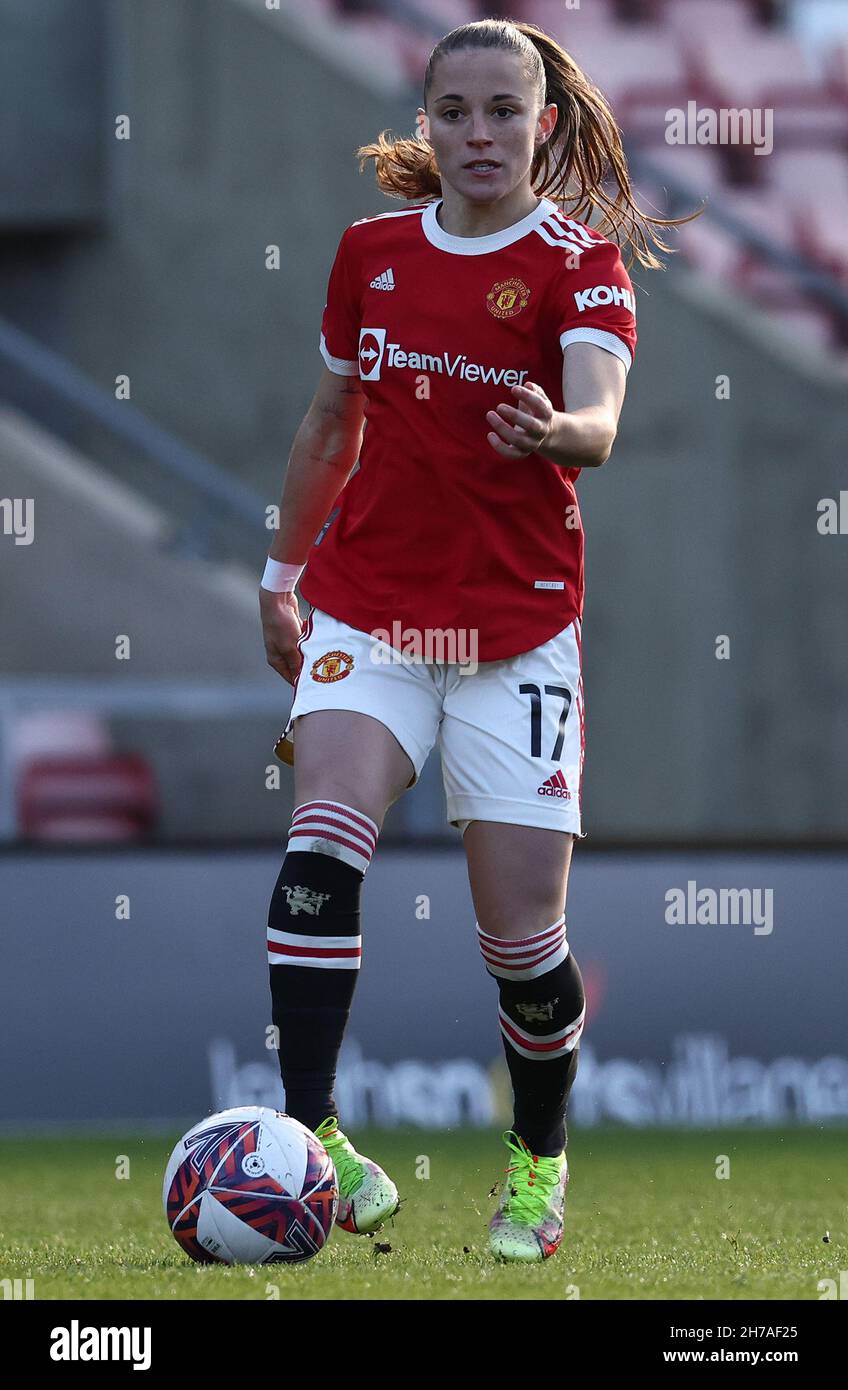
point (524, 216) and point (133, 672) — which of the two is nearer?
point (524, 216)

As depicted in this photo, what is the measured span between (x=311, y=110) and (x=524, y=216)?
23.9ft

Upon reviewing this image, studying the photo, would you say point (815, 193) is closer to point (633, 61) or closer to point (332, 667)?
point (633, 61)

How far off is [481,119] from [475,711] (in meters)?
0.98

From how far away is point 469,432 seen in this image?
136 inches

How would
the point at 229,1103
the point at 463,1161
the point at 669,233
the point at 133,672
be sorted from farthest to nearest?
the point at 669,233
the point at 133,672
the point at 229,1103
the point at 463,1161

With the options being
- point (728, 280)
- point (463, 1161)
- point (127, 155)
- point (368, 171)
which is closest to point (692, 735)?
point (728, 280)

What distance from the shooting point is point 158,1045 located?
6.40m

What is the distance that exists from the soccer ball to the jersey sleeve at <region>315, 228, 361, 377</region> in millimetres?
1340

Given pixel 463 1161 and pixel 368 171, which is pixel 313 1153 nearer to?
pixel 463 1161

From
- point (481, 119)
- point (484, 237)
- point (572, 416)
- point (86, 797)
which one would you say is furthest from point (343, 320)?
point (86, 797)

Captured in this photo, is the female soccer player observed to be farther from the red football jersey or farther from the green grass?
the green grass

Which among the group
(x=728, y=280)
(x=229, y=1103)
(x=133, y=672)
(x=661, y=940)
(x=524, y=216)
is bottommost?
(x=229, y=1103)

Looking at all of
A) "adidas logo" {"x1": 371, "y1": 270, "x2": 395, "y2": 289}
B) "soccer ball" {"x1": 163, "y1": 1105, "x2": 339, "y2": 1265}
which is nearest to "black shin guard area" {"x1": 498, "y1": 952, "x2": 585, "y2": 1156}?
"soccer ball" {"x1": 163, "y1": 1105, "x2": 339, "y2": 1265}
